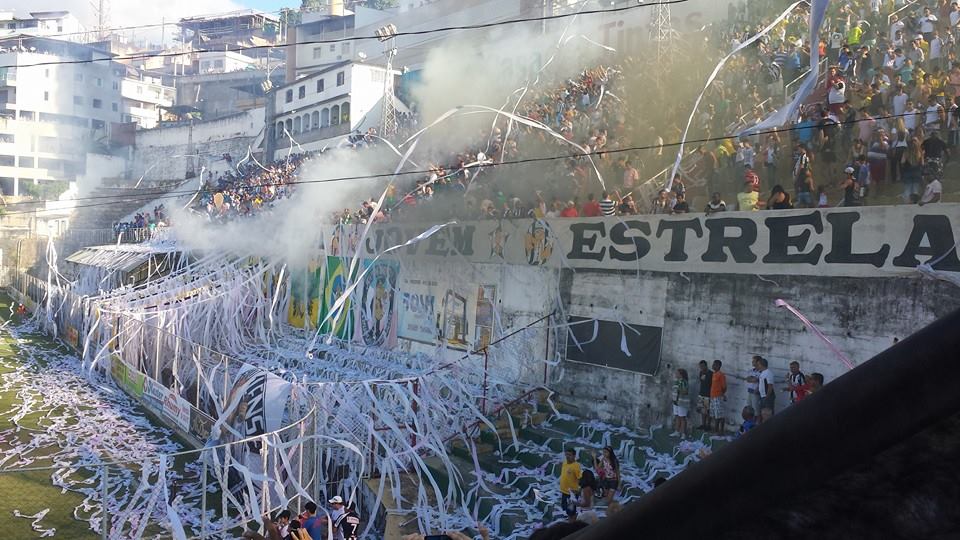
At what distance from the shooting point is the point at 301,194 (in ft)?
95.5

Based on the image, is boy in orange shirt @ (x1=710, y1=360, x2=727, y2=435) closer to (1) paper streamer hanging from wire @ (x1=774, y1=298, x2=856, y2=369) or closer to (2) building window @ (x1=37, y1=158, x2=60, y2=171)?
(1) paper streamer hanging from wire @ (x1=774, y1=298, x2=856, y2=369)

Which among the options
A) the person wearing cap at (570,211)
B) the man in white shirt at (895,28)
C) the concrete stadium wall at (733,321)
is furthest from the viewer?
the person wearing cap at (570,211)

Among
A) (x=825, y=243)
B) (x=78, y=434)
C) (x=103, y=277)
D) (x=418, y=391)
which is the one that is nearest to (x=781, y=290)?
(x=825, y=243)

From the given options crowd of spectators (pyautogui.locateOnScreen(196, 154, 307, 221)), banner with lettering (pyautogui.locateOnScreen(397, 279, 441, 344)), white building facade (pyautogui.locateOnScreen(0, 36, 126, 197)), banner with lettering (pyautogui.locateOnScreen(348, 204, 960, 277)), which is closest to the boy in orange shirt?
banner with lettering (pyautogui.locateOnScreen(348, 204, 960, 277))

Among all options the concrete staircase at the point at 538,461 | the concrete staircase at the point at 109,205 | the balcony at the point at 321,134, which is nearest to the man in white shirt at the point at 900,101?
the concrete staircase at the point at 538,461

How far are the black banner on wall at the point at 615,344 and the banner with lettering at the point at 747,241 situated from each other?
3.74 feet

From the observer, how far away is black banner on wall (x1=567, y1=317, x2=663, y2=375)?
525 inches

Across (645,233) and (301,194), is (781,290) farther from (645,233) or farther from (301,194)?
(301,194)

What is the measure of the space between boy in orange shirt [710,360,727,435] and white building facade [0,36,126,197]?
214 ft

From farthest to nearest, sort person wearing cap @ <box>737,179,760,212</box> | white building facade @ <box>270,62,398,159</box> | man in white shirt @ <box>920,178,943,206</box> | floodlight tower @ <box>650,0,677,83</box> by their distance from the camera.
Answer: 1. white building facade @ <box>270,62,398,159</box>
2. floodlight tower @ <box>650,0,677,83</box>
3. person wearing cap @ <box>737,179,760,212</box>
4. man in white shirt @ <box>920,178,943,206</box>

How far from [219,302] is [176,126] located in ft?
145

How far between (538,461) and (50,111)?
7385 cm

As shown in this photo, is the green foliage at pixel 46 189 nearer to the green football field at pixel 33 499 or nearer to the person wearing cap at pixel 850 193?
the green football field at pixel 33 499

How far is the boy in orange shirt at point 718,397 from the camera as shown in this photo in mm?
11752
